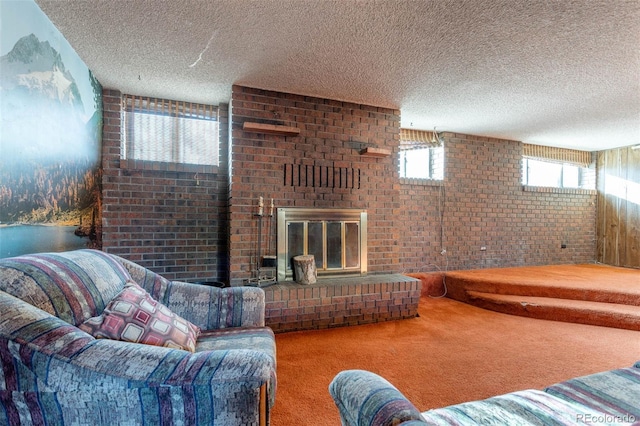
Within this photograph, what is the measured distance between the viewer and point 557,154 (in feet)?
15.5

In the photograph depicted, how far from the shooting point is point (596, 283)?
10.8 feet

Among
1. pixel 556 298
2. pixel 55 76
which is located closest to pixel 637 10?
pixel 556 298

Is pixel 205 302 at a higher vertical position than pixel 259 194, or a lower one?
lower

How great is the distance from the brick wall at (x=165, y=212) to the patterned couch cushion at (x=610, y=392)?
9.12ft

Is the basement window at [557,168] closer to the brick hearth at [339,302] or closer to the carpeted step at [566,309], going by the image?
the carpeted step at [566,309]

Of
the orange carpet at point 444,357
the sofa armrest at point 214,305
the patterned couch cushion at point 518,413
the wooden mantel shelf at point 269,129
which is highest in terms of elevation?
the wooden mantel shelf at point 269,129

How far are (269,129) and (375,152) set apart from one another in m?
1.11

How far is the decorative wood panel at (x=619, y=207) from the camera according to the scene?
4.45 metres

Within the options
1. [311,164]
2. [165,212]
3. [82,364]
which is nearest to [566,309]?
[311,164]

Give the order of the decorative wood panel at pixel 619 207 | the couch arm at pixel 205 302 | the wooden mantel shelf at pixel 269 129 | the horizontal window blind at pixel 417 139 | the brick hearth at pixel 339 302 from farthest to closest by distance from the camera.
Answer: the decorative wood panel at pixel 619 207 → the horizontal window blind at pixel 417 139 → the wooden mantel shelf at pixel 269 129 → the brick hearth at pixel 339 302 → the couch arm at pixel 205 302

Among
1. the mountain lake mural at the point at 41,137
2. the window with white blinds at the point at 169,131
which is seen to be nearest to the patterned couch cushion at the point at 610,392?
the mountain lake mural at the point at 41,137

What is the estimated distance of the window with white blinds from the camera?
2.87 m

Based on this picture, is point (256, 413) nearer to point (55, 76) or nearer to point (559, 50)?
point (55, 76)

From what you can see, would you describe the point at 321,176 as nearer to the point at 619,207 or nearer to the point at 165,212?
the point at 165,212
